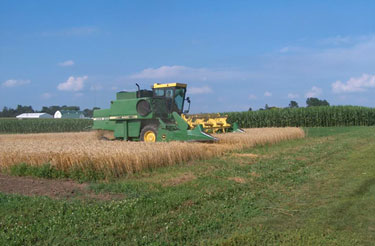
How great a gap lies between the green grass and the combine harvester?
6.47 meters

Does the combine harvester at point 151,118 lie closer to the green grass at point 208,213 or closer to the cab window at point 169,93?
the cab window at point 169,93

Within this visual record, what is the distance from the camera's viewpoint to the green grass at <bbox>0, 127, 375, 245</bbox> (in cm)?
488

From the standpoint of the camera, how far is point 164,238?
4.88 metres

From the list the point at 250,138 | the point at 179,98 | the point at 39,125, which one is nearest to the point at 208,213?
the point at 250,138

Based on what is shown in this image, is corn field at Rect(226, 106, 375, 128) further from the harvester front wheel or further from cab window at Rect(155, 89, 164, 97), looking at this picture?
the harvester front wheel

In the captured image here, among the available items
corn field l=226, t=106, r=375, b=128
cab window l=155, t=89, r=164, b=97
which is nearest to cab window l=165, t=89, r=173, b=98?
cab window l=155, t=89, r=164, b=97

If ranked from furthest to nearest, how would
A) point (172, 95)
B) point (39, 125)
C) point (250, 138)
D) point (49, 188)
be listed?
point (39, 125), point (172, 95), point (250, 138), point (49, 188)

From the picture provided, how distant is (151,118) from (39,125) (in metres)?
31.9

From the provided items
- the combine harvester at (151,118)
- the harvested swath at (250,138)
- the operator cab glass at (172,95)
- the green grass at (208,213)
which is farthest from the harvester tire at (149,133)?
the green grass at (208,213)

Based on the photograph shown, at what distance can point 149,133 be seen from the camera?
16.3 metres

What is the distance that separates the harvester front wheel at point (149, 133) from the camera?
16.0 metres

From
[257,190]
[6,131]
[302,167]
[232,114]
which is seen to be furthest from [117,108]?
[6,131]

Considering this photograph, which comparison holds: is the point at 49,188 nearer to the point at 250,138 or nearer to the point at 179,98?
the point at 250,138

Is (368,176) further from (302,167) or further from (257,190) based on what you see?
(257,190)
